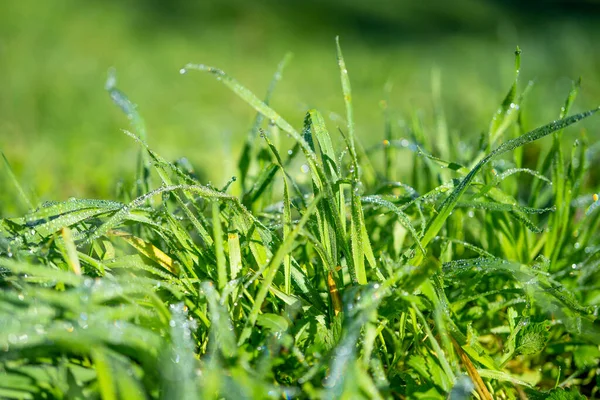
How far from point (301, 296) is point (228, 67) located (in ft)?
19.3

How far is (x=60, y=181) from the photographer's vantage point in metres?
2.82

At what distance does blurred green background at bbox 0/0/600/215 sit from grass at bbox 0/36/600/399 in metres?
0.76

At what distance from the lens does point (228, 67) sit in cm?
685

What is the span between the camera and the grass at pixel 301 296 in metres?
1.01

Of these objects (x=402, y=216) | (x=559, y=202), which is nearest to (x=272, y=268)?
(x=402, y=216)

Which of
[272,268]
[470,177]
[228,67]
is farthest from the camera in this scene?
[228,67]

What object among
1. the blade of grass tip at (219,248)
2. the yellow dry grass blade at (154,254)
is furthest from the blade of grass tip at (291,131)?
the yellow dry grass blade at (154,254)

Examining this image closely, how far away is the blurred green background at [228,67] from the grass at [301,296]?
0.76 m

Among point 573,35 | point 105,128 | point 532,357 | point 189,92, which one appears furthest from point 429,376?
point 573,35

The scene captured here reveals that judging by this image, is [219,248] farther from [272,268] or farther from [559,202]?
[559,202]

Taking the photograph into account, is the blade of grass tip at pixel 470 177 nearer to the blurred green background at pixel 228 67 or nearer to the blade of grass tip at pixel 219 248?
the blade of grass tip at pixel 219 248

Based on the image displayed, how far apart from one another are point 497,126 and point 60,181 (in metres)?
Result: 2.08

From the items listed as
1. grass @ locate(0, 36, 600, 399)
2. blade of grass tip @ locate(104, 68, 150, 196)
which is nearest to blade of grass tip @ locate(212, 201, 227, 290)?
grass @ locate(0, 36, 600, 399)

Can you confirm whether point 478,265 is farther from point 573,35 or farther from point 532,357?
point 573,35
